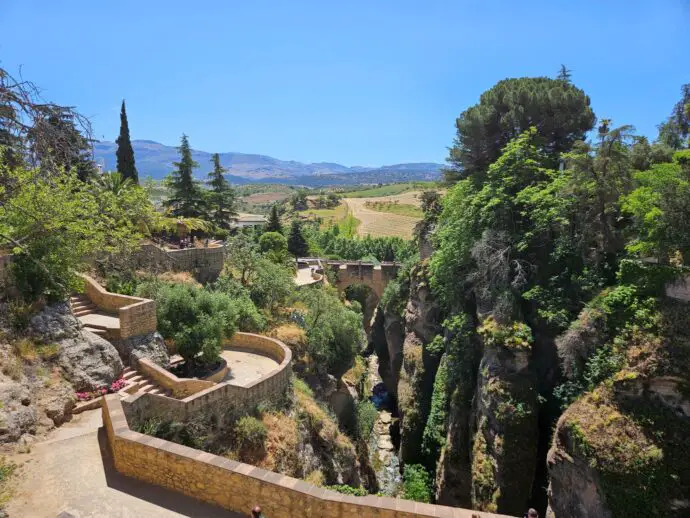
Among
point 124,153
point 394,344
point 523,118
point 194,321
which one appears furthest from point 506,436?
point 124,153

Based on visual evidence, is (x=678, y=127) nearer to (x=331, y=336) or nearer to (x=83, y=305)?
(x=331, y=336)

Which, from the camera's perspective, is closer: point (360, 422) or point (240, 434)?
point (240, 434)

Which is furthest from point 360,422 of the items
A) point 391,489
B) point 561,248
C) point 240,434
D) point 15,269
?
point 15,269

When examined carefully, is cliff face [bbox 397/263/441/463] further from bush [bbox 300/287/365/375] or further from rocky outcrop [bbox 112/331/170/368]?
rocky outcrop [bbox 112/331/170/368]

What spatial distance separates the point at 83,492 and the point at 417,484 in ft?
44.7

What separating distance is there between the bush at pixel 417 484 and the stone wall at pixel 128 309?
1172 cm

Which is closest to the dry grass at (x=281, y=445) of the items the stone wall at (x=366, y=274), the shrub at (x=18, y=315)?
the shrub at (x=18, y=315)

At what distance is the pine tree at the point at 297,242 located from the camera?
1746 inches

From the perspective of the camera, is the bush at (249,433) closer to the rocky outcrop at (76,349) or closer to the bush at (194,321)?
the bush at (194,321)

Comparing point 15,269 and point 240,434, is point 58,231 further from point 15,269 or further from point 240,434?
point 240,434

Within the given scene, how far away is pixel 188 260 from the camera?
2159 centimetres

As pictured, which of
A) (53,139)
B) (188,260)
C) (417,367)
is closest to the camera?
(53,139)

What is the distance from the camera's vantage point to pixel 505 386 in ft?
47.0

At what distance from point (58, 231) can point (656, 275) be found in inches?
641
